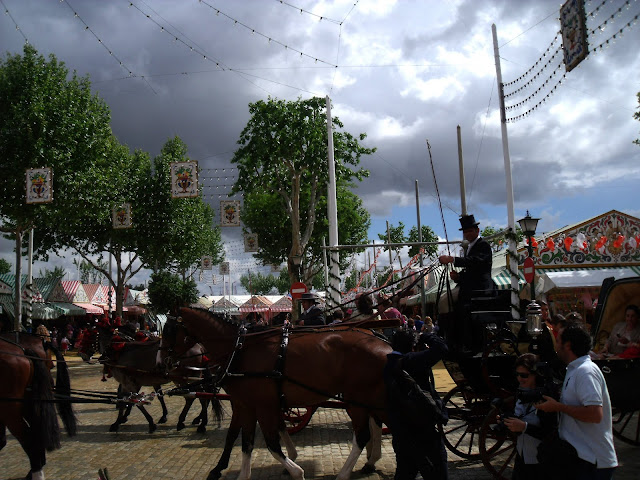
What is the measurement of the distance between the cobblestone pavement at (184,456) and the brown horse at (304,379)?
2.72 ft

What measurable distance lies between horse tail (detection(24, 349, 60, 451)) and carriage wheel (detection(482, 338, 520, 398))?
5.34m

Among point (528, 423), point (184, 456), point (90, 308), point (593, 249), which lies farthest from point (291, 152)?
point (90, 308)

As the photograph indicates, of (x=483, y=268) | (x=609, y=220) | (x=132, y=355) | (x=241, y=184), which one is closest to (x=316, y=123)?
(x=241, y=184)

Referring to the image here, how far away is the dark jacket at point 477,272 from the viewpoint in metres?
6.75

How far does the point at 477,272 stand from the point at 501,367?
1212mm

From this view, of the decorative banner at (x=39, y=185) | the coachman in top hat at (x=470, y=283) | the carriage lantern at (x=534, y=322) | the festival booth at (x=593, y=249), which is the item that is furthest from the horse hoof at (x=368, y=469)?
the decorative banner at (x=39, y=185)

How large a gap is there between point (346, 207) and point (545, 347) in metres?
26.5

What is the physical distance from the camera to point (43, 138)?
64.3 ft

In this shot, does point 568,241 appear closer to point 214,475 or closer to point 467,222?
point 467,222

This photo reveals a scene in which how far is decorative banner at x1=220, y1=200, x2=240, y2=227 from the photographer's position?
2208 cm

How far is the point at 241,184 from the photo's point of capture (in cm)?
2158

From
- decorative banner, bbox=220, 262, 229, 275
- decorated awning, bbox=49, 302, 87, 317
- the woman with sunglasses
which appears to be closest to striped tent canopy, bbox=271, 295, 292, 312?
decorative banner, bbox=220, 262, 229, 275

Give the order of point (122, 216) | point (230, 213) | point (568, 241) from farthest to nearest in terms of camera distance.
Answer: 1. point (122, 216)
2. point (230, 213)
3. point (568, 241)

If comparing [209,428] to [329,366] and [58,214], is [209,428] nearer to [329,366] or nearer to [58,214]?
[329,366]
